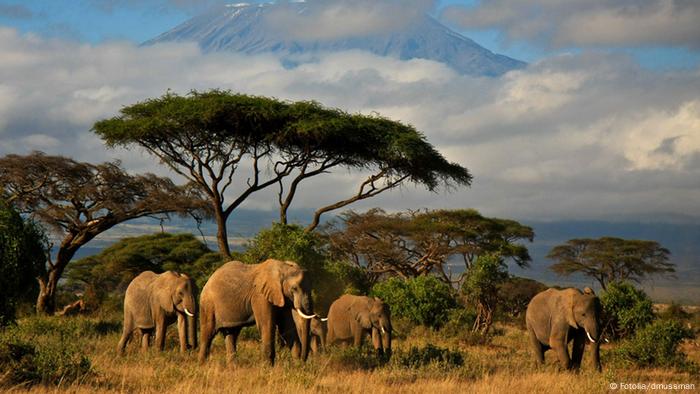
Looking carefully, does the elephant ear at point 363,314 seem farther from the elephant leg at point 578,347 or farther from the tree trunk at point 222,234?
the tree trunk at point 222,234

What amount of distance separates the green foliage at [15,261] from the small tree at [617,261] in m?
43.8

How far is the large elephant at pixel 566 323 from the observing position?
1709 centimetres

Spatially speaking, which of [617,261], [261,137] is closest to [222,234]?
[261,137]

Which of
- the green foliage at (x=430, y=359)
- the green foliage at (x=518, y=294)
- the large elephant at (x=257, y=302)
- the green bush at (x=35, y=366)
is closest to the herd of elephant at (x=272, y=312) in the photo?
the large elephant at (x=257, y=302)

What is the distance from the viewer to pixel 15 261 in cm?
1602

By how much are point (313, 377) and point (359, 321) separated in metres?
7.51

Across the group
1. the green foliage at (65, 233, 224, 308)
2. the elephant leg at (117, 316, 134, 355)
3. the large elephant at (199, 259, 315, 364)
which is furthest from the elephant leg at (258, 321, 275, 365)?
the green foliage at (65, 233, 224, 308)

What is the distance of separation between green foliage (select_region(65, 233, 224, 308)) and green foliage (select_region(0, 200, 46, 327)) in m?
25.3

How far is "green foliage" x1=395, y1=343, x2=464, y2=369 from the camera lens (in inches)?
642

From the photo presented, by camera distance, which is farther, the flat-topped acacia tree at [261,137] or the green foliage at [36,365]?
the flat-topped acacia tree at [261,137]

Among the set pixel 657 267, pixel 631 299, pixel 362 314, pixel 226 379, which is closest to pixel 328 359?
pixel 226 379

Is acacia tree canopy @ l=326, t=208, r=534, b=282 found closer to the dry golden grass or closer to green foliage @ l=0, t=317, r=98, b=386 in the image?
the dry golden grass

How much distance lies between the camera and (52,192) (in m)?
34.2

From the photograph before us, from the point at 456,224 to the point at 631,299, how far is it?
18281 mm
